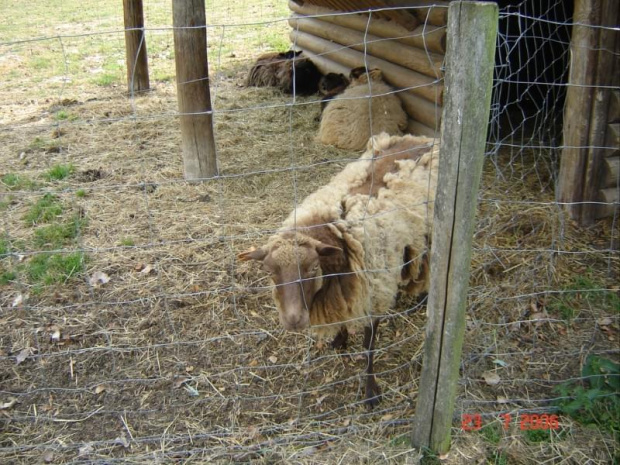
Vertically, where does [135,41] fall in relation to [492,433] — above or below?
above

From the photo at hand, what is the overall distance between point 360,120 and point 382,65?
1.15 meters

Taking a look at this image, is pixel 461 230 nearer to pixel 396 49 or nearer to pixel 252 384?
pixel 252 384

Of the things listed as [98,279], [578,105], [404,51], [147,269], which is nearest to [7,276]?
[98,279]

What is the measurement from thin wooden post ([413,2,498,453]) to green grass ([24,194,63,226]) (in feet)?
13.0

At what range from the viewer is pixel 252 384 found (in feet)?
11.2

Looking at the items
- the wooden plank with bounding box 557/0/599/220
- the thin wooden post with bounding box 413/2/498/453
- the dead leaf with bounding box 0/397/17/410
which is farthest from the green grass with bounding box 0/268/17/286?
the wooden plank with bounding box 557/0/599/220

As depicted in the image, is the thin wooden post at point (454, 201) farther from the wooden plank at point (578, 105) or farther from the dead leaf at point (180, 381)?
the wooden plank at point (578, 105)

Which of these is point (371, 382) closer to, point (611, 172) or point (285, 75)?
point (611, 172)

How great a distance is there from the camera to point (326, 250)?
9.84 feet

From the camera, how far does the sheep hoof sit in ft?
10.5

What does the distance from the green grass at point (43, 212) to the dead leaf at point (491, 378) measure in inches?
158

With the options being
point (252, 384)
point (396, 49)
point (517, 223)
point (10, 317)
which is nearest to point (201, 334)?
point (252, 384)

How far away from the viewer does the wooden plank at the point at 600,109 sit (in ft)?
13.6

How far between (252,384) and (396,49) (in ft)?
16.9
